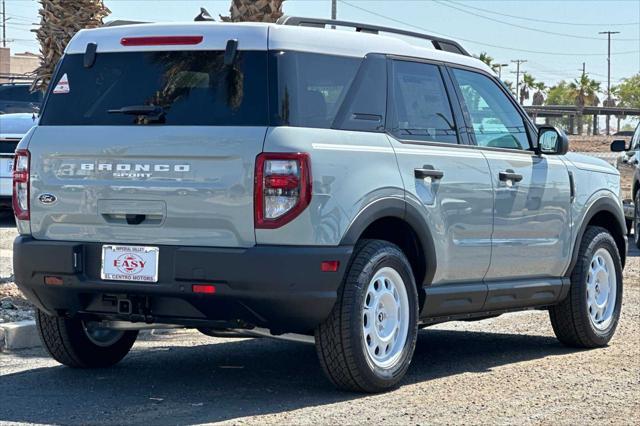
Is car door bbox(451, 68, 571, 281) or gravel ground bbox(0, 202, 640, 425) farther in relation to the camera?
car door bbox(451, 68, 571, 281)

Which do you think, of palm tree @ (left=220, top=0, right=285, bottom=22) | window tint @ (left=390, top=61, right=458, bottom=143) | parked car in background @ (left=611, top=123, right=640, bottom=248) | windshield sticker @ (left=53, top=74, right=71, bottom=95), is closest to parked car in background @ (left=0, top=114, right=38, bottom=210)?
palm tree @ (left=220, top=0, right=285, bottom=22)

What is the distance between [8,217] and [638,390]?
49.6ft

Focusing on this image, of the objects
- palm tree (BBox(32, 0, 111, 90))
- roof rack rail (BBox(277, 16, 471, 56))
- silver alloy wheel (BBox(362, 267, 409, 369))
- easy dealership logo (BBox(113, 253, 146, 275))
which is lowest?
silver alloy wheel (BBox(362, 267, 409, 369))

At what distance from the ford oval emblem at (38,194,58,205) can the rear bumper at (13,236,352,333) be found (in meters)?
0.22

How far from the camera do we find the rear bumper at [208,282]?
22.9 ft

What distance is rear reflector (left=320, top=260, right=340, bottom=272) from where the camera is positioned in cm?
707

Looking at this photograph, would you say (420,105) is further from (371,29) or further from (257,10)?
(257,10)

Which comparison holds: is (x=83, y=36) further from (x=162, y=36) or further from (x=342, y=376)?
(x=342, y=376)

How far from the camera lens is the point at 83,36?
25.6ft

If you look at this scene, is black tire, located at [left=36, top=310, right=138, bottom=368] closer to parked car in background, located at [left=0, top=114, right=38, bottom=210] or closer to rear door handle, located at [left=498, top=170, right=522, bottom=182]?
rear door handle, located at [left=498, top=170, right=522, bottom=182]

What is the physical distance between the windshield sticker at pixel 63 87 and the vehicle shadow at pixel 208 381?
1702mm

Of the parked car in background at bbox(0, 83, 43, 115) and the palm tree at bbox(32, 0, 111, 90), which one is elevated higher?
the palm tree at bbox(32, 0, 111, 90)

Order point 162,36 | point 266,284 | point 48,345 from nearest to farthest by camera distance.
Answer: point 266,284
point 162,36
point 48,345

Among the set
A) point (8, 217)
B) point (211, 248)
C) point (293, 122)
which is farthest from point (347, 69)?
point (8, 217)
